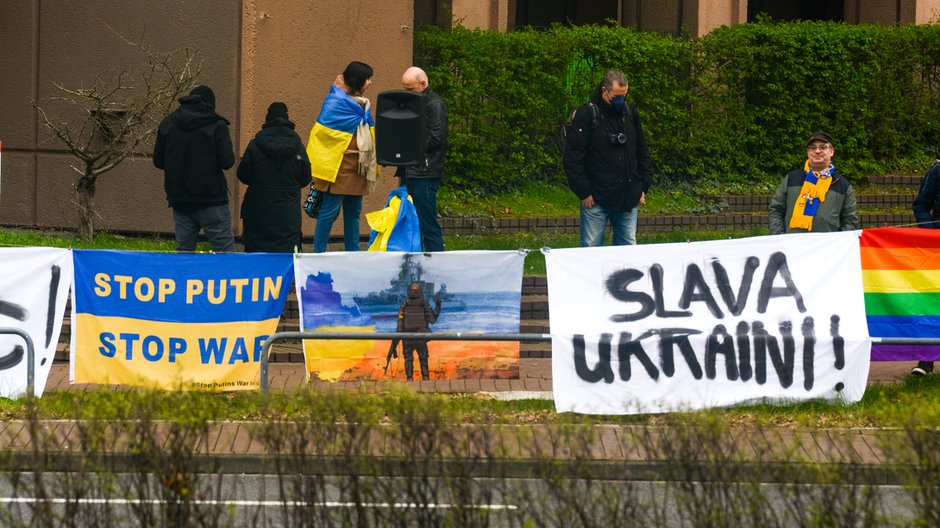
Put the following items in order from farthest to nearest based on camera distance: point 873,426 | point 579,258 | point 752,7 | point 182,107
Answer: point 752,7 → point 182,107 → point 579,258 → point 873,426

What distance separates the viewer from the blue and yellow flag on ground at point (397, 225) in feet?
44.8

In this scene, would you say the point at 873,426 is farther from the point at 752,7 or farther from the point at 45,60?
the point at 752,7

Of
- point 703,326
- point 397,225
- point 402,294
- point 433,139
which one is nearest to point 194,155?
point 397,225

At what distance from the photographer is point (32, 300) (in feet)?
→ 37.4

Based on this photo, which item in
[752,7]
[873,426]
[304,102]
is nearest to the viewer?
[873,426]

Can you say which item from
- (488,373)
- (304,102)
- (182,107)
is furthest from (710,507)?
(304,102)

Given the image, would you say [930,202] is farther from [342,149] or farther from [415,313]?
[342,149]

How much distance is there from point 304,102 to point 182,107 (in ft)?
14.2

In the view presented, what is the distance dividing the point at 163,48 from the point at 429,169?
4.63m

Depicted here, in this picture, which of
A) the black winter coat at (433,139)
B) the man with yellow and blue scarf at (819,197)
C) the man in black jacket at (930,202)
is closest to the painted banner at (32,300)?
the black winter coat at (433,139)

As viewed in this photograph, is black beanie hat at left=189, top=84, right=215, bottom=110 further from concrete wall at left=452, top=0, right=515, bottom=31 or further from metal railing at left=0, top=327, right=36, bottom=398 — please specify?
concrete wall at left=452, top=0, right=515, bottom=31

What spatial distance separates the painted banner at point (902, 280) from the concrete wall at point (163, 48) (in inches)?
311

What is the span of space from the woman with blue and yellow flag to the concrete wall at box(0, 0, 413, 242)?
3.24 meters

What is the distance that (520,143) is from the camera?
2042 centimetres
